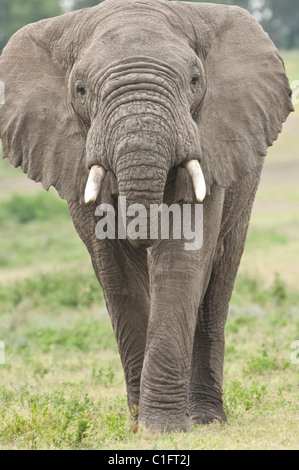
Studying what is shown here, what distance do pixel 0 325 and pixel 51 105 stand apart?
570 centimetres

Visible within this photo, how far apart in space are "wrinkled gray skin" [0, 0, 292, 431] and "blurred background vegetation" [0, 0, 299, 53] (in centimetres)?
4000

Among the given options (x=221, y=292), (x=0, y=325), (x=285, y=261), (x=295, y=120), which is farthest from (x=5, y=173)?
(x=221, y=292)

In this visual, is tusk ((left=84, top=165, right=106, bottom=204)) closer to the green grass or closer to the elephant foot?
the green grass

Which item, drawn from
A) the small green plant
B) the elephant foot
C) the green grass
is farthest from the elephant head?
the small green plant

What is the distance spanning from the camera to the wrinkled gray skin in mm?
5121

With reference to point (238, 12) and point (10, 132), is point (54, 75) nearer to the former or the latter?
point (10, 132)

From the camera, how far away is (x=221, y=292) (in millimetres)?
7301

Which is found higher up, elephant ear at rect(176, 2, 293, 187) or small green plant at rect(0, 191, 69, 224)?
small green plant at rect(0, 191, 69, 224)

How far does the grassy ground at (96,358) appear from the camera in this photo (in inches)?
219

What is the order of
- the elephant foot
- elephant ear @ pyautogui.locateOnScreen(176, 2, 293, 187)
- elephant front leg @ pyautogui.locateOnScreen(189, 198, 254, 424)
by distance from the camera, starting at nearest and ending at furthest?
elephant ear @ pyautogui.locateOnScreen(176, 2, 293, 187), the elephant foot, elephant front leg @ pyautogui.locateOnScreen(189, 198, 254, 424)

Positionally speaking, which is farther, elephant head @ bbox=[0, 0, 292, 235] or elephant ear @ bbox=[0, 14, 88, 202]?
elephant ear @ bbox=[0, 14, 88, 202]

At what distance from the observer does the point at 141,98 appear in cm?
506

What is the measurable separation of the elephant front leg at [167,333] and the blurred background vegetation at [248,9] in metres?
40.5

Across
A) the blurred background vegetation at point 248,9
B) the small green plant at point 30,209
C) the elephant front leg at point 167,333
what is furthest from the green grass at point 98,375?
the blurred background vegetation at point 248,9
